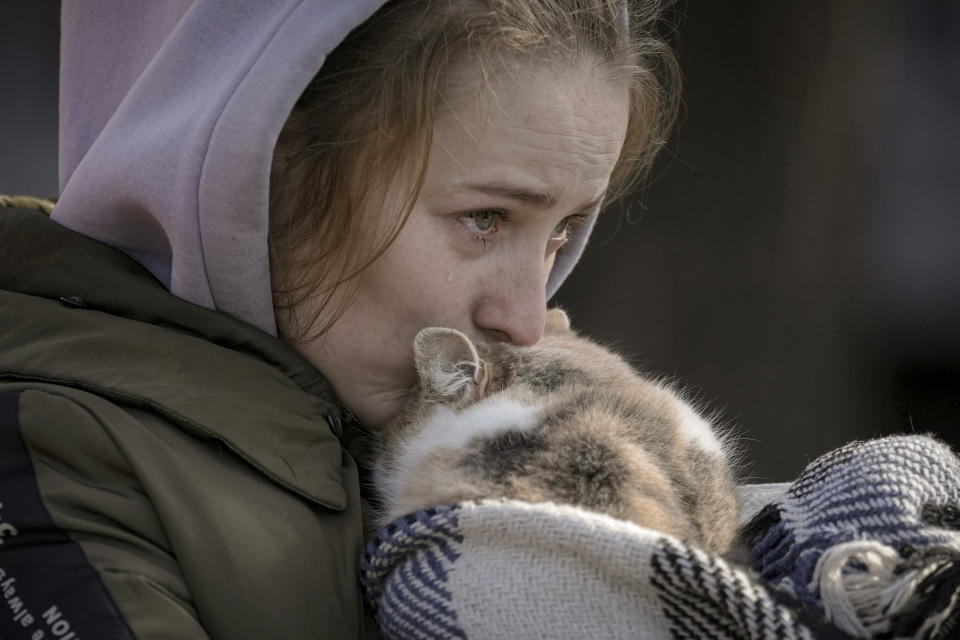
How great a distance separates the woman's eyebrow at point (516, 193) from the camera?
1470 millimetres

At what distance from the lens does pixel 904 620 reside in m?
0.97

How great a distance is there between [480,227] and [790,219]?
314cm

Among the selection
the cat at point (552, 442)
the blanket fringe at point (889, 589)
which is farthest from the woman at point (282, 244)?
the blanket fringe at point (889, 589)

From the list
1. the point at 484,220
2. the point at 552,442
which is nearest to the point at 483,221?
the point at 484,220

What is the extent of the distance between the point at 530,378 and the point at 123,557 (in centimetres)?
57

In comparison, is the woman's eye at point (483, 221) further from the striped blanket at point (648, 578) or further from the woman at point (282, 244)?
the striped blanket at point (648, 578)

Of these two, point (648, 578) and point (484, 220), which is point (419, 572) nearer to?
point (648, 578)

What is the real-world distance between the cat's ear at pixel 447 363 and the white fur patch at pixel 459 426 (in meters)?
0.03

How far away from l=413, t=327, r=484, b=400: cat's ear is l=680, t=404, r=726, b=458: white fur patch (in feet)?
0.92

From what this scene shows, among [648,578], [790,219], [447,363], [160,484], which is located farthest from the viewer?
[790,219]

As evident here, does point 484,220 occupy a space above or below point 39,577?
above

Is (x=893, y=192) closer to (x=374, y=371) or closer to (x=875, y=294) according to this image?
(x=875, y=294)

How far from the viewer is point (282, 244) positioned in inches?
61.0

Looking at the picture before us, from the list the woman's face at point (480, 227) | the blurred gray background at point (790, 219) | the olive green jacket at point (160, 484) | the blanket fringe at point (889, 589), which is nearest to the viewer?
the blanket fringe at point (889, 589)
